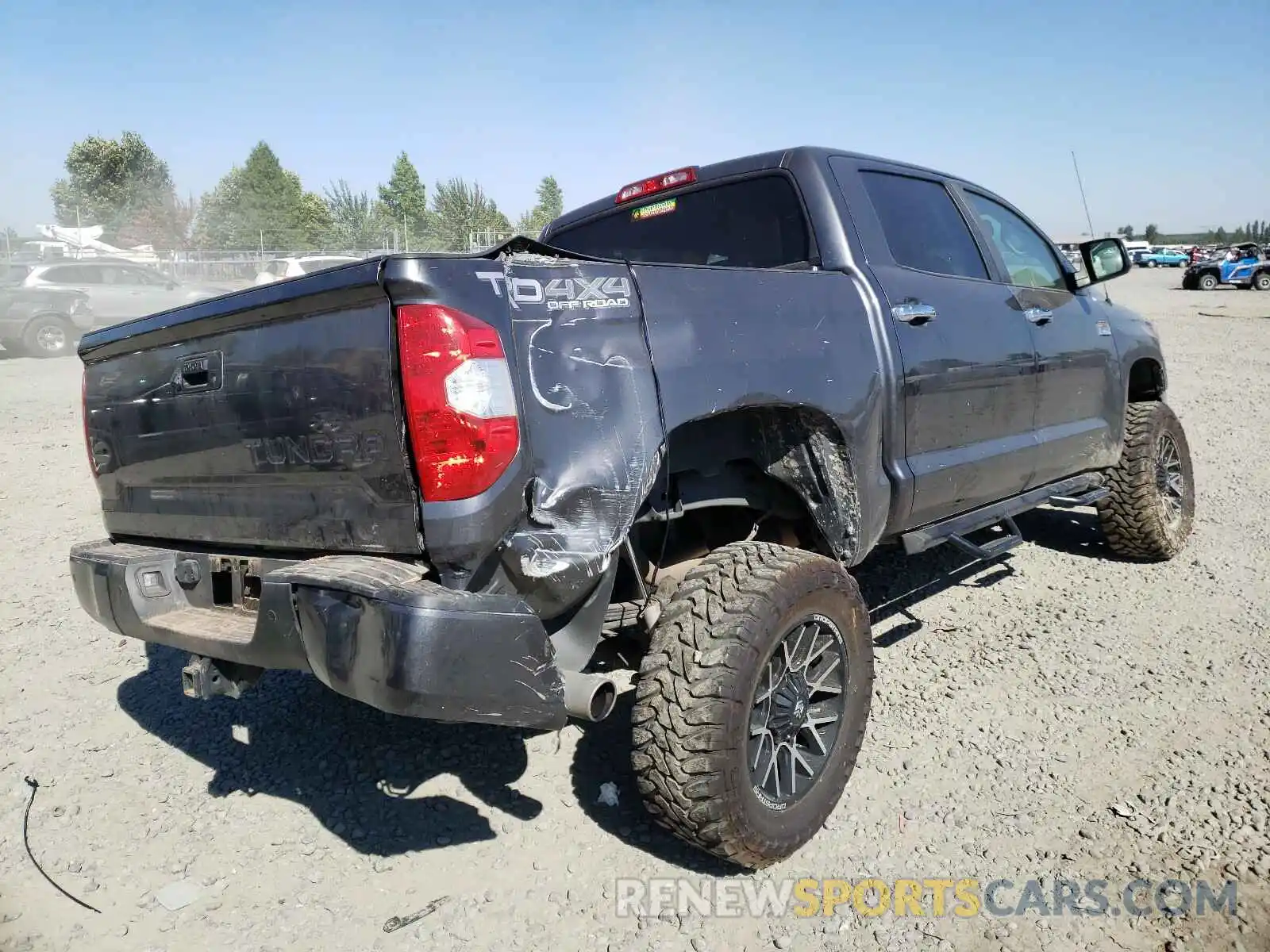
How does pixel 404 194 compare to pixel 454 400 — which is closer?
pixel 454 400

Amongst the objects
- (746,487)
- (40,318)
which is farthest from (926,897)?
(40,318)

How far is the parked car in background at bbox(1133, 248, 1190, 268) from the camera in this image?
52.2 m

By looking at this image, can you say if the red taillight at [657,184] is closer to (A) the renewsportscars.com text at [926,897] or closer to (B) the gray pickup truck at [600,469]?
(B) the gray pickup truck at [600,469]

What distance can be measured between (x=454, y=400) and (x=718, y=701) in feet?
3.41

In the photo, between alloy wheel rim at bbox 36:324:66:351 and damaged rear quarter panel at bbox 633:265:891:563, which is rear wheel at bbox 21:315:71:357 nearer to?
alloy wheel rim at bbox 36:324:66:351

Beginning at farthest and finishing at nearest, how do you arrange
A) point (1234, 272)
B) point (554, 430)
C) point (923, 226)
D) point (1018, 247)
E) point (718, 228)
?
point (1234, 272) < point (1018, 247) < point (923, 226) < point (718, 228) < point (554, 430)

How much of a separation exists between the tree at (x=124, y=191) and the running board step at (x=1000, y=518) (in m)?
57.4

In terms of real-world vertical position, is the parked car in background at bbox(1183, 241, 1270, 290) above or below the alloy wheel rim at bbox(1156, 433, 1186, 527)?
above

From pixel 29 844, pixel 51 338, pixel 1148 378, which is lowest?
pixel 29 844

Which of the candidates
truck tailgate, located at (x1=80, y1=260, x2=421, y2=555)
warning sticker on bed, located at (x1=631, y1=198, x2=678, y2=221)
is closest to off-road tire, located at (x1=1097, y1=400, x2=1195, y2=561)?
warning sticker on bed, located at (x1=631, y1=198, x2=678, y2=221)

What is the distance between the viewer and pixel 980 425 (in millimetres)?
3588

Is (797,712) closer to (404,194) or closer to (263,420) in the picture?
(263,420)

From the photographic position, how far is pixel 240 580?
8.38 ft

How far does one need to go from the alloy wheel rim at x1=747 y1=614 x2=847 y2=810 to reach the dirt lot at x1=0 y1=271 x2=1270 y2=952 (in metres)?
0.24
